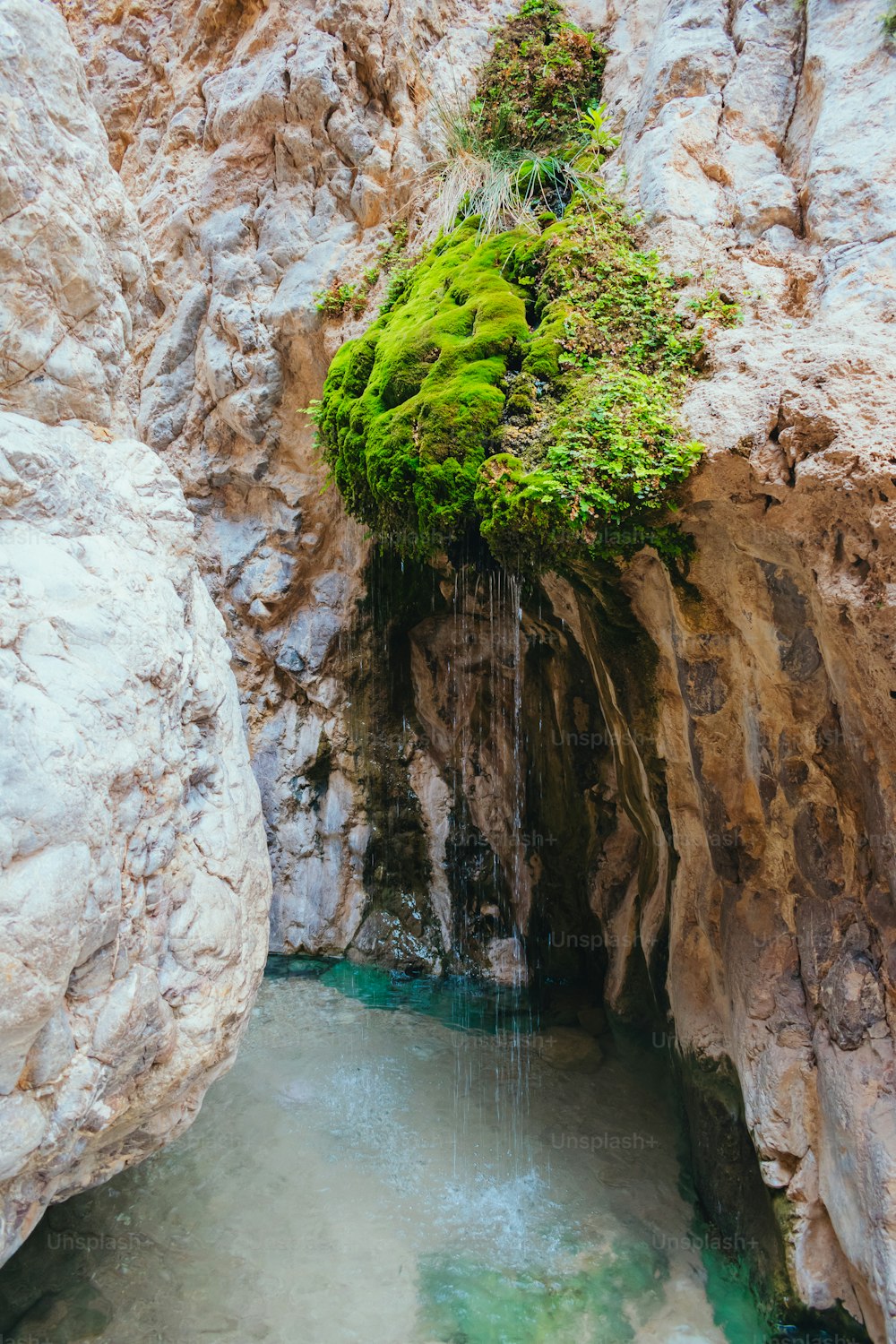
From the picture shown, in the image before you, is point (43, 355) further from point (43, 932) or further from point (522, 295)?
point (522, 295)

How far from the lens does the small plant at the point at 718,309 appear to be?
16.1 feet

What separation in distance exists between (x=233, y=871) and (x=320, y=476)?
19.6ft

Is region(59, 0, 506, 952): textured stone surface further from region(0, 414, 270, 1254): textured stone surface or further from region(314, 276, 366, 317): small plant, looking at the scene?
region(0, 414, 270, 1254): textured stone surface

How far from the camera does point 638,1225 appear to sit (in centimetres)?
538

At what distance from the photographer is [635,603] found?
5832mm

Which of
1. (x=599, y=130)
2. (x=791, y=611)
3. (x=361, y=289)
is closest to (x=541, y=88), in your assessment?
(x=599, y=130)

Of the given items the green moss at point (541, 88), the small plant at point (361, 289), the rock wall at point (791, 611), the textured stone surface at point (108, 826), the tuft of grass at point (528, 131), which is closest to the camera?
the textured stone surface at point (108, 826)

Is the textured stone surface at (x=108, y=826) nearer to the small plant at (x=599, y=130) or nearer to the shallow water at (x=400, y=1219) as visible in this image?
the shallow water at (x=400, y=1219)

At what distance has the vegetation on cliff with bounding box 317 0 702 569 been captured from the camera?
4703 mm

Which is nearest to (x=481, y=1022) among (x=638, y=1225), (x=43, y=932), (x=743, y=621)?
(x=638, y=1225)

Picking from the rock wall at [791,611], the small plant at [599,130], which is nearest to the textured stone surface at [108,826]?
the rock wall at [791,611]

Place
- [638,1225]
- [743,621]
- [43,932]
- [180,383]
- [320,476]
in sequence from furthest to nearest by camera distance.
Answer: [180,383], [320,476], [638,1225], [743,621], [43,932]

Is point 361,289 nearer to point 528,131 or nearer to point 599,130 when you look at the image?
point 528,131

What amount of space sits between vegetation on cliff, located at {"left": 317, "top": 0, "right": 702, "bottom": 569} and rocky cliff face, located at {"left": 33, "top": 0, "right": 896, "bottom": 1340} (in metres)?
0.34
